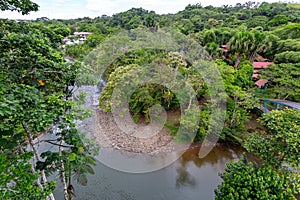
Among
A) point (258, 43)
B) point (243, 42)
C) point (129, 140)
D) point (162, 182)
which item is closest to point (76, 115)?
point (162, 182)

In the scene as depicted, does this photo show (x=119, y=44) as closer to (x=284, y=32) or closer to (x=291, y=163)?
(x=291, y=163)

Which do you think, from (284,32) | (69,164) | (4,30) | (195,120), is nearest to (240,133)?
(195,120)

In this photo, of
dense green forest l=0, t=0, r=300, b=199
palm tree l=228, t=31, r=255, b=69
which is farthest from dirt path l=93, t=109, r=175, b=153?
palm tree l=228, t=31, r=255, b=69

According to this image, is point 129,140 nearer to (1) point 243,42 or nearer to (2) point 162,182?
(2) point 162,182

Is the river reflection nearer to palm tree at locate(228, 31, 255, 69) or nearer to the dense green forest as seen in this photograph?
the dense green forest

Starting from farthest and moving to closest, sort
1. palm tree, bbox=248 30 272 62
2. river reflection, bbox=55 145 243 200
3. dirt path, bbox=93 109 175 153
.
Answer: palm tree, bbox=248 30 272 62 < dirt path, bbox=93 109 175 153 < river reflection, bbox=55 145 243 200

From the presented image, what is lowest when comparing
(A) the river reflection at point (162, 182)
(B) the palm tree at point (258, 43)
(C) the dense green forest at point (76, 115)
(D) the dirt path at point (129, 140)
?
(A) the river reflection at point (162, 182)

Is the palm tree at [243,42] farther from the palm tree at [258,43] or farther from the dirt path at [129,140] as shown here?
the dirt path at [129,140]

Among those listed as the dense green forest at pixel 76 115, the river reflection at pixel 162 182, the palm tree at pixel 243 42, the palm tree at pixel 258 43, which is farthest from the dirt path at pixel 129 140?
the palm tree at pixel 258 43
